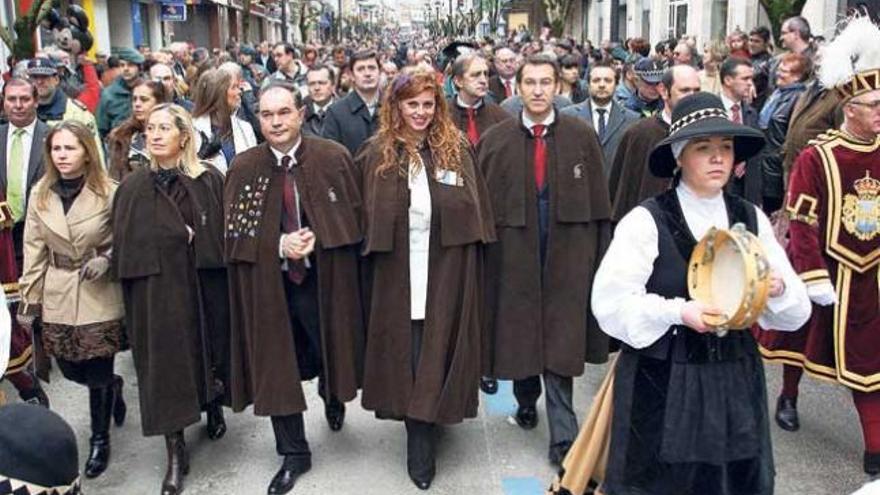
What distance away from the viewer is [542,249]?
4980 millimetres

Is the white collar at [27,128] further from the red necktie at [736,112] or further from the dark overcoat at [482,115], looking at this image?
the red necktie at [736,112]

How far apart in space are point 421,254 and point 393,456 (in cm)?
124

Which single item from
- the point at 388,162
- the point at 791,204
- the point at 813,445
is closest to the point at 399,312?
the point at 388,162

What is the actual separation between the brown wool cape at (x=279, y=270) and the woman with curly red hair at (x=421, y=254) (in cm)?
12

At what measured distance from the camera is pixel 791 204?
Result: 475 centimetres

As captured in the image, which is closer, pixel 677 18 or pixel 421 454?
pixel 421 454

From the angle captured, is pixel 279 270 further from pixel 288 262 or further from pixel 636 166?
pixel 636 166

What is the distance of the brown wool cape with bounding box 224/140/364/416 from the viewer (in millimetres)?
4578

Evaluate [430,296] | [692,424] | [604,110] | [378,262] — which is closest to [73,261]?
[378,262]

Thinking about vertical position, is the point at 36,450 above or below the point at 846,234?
below

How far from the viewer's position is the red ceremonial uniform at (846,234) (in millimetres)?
4664

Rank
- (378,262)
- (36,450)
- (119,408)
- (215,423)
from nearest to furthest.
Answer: (36,450) → (378,262) → (215,423) → (119,408)

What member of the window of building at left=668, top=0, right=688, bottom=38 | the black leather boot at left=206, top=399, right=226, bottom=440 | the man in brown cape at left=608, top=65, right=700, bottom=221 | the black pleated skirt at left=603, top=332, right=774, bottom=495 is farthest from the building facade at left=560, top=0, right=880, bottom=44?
the black pleated skirt at left=603, top=332, right=774, bottom=495

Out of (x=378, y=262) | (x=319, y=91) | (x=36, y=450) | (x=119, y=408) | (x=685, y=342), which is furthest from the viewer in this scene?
(x=319, y=91)
